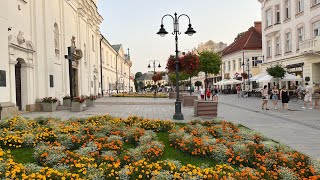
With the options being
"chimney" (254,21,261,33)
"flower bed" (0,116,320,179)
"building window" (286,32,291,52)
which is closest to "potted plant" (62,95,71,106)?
"flower bed" (0,116,320,179)

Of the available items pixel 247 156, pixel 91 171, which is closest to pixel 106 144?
pixel 91 171

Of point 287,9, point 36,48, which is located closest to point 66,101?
point 36,48

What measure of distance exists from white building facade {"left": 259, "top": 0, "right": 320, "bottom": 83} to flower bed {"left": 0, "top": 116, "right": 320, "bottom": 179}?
2203cm

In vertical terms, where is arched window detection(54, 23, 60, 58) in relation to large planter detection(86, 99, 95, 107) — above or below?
above

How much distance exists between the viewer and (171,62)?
61.4 ft

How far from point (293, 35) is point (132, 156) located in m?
29.6

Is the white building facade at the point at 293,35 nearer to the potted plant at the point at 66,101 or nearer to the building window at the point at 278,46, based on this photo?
the building window at the point at 278,46

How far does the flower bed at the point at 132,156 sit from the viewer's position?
5.27m

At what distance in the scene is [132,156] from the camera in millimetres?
6242

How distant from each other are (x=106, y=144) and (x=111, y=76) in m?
50.4

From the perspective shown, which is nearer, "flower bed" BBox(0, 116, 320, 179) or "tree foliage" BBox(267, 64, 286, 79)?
"flower bed" BBox(0, 116, 320, 179)

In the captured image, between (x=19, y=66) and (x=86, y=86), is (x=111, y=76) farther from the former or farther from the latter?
(x=19, y=66)

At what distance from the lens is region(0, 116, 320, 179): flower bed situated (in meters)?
5.27

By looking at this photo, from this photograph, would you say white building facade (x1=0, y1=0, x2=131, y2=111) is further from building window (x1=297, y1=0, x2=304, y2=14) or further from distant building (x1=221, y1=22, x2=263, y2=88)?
distant building (x1=221, y1=22, x2=263, y2=88)
